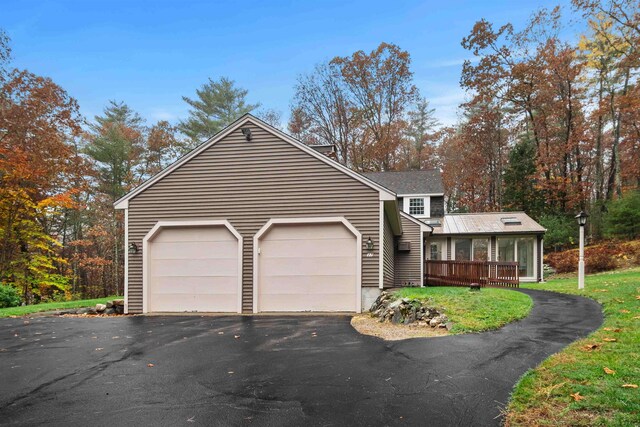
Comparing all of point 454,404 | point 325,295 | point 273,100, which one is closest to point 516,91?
point 273,100

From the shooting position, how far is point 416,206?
22875 millimetres

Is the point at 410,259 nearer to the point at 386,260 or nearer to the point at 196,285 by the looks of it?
the point at 386,260

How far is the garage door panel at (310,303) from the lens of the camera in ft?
32.8

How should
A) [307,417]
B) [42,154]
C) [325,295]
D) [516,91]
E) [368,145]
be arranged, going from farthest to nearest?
1. [368,145]
2. [516,91]
3. [42,154]
4. [325,295]
5. [307,417]

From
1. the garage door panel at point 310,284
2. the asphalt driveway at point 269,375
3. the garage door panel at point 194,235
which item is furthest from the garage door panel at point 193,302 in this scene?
the asphalt driveway at point 269,375

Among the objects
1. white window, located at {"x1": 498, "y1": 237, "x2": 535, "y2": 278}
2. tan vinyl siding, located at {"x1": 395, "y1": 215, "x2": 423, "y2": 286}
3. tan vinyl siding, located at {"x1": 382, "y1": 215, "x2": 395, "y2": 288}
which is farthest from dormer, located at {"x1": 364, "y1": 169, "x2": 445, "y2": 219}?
tan vinyl siding, located at {"x1": 382, "y1": 215, "x2": 395, "y2": 288}

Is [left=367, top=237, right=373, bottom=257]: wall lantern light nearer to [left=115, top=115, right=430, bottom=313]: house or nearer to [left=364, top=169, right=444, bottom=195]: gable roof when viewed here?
[left=115, top=115, right=430, bottom=313]: house

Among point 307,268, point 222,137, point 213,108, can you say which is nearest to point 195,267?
point 307,268

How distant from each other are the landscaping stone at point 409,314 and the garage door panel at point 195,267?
4.21m

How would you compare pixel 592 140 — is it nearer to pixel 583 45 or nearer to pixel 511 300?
pixel 583 45

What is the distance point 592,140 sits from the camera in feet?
86.7

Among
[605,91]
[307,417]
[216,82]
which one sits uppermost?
[216,82]

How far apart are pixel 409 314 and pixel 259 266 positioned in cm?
444

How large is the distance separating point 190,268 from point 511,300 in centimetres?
825
